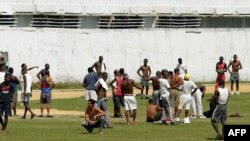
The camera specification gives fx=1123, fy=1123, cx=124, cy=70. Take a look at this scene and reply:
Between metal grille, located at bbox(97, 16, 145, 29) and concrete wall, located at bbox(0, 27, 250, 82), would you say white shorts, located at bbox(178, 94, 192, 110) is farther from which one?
metal grille, located at bbox(97, 16, 145, 29)

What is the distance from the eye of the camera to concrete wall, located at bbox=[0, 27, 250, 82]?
5981cm

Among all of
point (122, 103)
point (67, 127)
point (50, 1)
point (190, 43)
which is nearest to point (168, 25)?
point (190, 43)

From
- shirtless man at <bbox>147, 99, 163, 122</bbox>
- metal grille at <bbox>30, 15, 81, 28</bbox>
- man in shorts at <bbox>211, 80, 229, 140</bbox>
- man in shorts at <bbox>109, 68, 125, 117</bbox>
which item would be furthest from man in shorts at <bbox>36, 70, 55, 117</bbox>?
metal grille at <bbox>30, 15, 81, 28</bbox>

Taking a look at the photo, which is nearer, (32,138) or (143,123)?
(32,138)

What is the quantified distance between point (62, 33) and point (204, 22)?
11.5 metres

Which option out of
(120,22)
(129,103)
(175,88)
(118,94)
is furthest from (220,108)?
(120,22)

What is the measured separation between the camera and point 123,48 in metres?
63.4

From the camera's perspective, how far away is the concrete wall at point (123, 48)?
196 ft

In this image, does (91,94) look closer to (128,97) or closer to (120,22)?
(128,97)

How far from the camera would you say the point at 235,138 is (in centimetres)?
2391

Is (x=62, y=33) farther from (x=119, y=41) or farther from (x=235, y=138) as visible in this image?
(x=235, y=138)

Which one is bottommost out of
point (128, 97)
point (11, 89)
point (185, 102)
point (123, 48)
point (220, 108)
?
point (185, 102)

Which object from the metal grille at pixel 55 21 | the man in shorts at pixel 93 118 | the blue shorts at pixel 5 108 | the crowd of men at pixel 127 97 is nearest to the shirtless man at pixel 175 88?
the crowd of men at pixel 127 97

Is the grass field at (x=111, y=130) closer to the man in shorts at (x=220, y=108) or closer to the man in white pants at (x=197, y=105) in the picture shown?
the man in shorts at (x=220, y=108)
